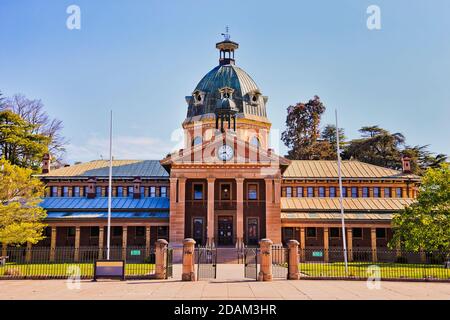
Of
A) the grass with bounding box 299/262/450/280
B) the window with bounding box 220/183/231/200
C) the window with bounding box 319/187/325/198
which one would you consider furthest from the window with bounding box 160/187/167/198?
the grass with bounding box 299/262/450/280

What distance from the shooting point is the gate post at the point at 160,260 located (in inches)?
1077

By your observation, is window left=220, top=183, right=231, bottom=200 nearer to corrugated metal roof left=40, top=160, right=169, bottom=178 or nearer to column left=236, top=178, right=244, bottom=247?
column left=236, top=178, right=244, bottom=247

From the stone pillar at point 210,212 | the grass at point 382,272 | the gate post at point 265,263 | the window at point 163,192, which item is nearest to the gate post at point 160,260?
the gate post at point 265,263

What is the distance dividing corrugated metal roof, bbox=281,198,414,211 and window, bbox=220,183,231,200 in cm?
701

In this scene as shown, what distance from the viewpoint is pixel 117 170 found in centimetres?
6047

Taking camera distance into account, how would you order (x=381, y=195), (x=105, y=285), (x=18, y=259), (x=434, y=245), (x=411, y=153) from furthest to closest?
1. (x=411, y=153)
2. (x=381, y=195)
3. (x=18, y=259)
4. (x=434, y=245)
5. (x=105, y=285)

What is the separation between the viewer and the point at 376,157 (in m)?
80.3

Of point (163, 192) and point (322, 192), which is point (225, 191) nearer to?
point (163, 192)

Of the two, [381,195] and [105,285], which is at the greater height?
[381,195]

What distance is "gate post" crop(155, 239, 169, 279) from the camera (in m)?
27.4
